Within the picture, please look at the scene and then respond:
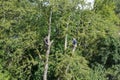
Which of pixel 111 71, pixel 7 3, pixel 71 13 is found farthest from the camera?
pixel 111 71

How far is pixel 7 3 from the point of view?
2186cm

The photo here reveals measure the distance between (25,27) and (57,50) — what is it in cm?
262

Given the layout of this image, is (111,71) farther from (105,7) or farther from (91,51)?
(105,7)

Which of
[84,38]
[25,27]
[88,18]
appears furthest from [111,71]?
[25,27]

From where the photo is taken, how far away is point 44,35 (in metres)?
21.6

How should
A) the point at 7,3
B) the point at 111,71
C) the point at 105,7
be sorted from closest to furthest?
the point at 7,3 → the point at 111,71 → the point at 105,7

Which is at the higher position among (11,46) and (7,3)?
(7,3)

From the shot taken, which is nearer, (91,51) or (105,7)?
(91,51)

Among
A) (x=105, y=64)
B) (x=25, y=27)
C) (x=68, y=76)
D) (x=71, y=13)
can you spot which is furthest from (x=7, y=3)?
(x=105, y=64)

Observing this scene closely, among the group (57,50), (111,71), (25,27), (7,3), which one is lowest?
(111,71)

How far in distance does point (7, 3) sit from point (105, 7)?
10.0 m

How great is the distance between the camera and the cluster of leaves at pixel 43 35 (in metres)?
20.5

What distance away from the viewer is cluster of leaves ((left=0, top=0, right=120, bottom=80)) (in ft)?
67.3

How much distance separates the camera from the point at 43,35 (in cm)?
2156
